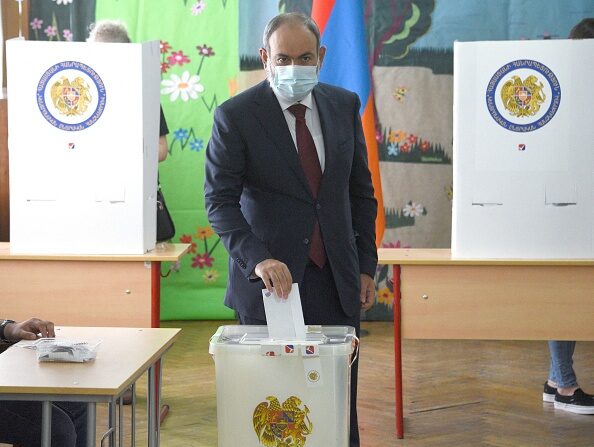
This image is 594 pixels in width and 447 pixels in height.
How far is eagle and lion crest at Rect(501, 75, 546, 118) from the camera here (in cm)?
322

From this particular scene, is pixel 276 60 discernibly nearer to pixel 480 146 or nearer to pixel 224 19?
pixel 480 146

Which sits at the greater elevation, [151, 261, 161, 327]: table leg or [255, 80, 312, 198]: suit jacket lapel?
[255, 80, 312, 198]: suit jacket lapel

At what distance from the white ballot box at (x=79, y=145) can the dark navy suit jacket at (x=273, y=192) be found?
2.90 ft

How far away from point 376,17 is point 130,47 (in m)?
2.40

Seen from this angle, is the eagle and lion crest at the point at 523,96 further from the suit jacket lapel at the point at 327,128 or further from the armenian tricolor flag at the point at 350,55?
the armenian tricolor flag at the point at 350,55

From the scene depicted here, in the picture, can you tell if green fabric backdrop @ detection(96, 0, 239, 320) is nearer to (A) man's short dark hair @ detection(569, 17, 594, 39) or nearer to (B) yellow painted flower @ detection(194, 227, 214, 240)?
(B) yellow painted flower @ detection(194, 227, 214, 240)

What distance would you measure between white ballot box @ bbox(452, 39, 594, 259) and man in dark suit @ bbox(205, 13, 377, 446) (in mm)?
871

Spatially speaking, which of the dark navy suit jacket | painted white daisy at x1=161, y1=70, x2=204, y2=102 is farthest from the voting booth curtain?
the dark navy suit jacket

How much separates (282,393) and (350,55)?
3.08m

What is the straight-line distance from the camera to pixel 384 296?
548cm

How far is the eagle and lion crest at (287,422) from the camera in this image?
2.15 m

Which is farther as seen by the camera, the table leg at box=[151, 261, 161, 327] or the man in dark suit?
the table leg at box=[151, 261, 161, 327]

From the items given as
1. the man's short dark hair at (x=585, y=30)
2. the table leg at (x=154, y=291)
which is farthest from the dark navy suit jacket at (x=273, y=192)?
the man's short dark hair at (x=585, y=30)

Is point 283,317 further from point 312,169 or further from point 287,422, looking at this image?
point 312,169
